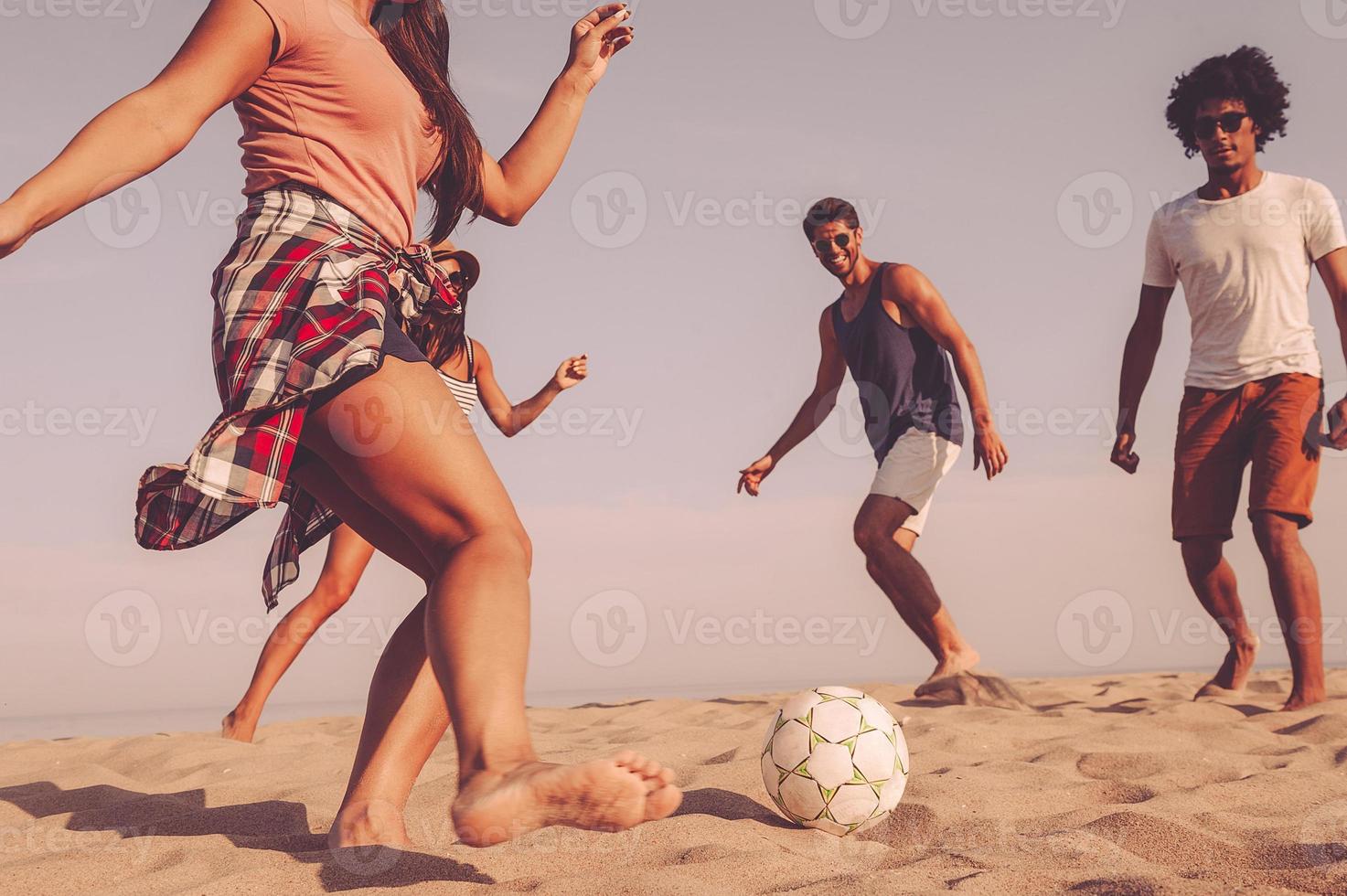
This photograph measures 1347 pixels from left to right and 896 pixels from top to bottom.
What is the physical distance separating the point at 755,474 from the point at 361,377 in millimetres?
4286

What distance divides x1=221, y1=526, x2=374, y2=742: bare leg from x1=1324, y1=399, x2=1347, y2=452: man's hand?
383 centimetres

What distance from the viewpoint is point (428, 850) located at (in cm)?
234

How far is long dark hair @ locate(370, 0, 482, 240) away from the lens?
7.34 ft

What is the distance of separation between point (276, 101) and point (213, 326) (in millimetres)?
400

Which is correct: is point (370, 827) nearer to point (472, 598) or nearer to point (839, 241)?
point (472, 598)

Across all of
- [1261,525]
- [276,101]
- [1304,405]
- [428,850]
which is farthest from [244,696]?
[1304,405]

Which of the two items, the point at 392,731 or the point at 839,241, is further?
the point at 839,241

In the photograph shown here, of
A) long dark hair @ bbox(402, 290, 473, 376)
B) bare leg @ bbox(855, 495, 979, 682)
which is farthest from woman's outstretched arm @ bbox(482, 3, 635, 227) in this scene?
bare leg @ bbox(855, 495, 979, 682)

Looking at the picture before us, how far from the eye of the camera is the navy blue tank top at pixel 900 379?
551cm

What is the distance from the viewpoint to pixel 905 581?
17.4 ft
